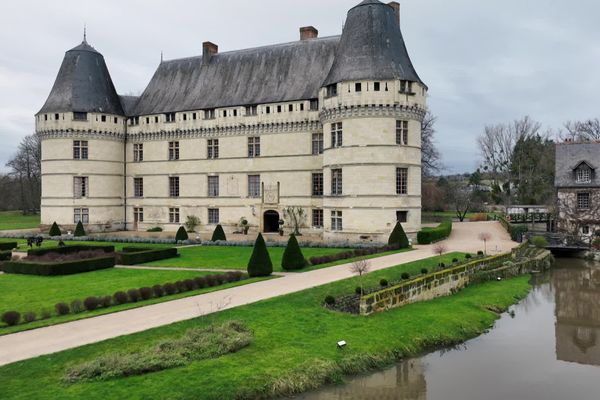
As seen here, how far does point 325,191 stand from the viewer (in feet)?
100

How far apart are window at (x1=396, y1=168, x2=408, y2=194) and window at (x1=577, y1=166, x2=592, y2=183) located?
14.3m

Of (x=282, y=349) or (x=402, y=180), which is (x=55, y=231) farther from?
(x=282, y=349)

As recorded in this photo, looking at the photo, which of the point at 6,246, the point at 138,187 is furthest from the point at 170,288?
the point at 138,187

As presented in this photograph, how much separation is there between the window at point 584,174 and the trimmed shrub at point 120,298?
105 ft

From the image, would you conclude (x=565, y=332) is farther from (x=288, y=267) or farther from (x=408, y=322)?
(x=288, y=267)

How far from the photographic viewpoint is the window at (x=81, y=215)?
38125 millimetres

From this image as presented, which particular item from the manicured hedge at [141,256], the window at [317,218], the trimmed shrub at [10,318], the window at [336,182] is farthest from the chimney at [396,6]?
the trimmed shrub at [10,318]

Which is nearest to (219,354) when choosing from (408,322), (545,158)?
(408,322)

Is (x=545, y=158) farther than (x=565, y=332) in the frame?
Yes

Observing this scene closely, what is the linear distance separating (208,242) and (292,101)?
35.1 feet

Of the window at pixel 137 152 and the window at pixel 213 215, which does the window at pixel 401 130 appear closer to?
the window at pixel 213 215

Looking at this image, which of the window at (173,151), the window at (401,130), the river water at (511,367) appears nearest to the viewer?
the river water at (511,367)

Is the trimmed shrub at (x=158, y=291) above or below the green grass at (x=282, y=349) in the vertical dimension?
above

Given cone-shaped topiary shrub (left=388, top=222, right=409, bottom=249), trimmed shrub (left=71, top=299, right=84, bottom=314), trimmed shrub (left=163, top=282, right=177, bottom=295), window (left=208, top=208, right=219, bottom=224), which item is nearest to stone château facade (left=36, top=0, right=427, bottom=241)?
window (left=208, top=208, right=219, bottom=224)
